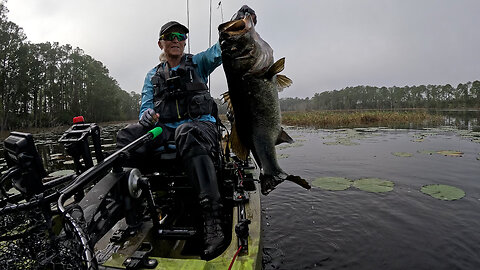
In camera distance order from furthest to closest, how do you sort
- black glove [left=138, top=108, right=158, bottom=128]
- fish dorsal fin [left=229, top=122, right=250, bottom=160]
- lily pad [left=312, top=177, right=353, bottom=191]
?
lily pad [left=312, top=177, right=353, bottom=191]
black glove [left=138, top=108, right=158, bottom=128]
fish dorsal fin [left=229, top=122, right=250, bottom=160]

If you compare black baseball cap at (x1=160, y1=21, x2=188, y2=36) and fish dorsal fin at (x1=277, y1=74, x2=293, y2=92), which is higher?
black baseball cap at (x1=160, y1=21, x2=188, y2=36)

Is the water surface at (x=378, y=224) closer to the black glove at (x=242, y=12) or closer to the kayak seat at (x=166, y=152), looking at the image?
the kayak seat at (x=166, y=152)

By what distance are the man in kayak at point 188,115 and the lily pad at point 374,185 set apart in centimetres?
433

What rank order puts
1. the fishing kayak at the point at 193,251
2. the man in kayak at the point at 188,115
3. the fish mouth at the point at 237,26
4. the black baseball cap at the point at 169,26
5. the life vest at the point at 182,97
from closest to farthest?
1. the fishing kayak at the point at 193,251
2. the fish mouth at the point at 237,26
3. the man in kayak at the point at 188,115
4. the life vest at the point at 182,97
5. the black baseball cap at the point at 169,26

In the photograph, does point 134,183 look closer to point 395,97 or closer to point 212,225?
point 212,225

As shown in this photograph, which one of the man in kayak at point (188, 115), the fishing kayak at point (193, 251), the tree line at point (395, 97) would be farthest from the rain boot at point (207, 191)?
the tree line at point (395, 97)

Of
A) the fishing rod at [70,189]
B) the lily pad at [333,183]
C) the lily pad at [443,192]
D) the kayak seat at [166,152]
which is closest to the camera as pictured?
the fishing rod at [70,189]

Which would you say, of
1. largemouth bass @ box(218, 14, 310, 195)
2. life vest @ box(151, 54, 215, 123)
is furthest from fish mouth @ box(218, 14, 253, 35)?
life vest @ box(151, 54, 215, 123)

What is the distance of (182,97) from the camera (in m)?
3.38

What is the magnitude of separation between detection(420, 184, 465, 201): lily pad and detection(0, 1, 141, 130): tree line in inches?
1475

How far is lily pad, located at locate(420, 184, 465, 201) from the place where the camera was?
5.49 m

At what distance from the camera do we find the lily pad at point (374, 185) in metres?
6.10

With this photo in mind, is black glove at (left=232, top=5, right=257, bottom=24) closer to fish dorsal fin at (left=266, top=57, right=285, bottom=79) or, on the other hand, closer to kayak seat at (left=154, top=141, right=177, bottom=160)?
fish dorsal fin at (left=266, top=57, right=285, bottom=79)

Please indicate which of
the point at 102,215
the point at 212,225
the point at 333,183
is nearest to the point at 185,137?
the point at 212,225
